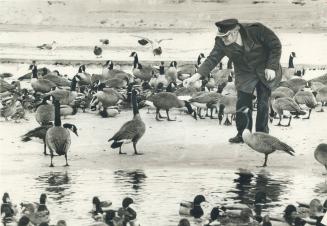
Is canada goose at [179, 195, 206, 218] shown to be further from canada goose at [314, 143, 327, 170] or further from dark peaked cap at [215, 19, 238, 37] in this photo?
dark peaked cap at [215, 19, 238, 37]

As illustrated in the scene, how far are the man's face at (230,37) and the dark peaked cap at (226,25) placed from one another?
0.05m

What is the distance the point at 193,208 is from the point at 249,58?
3709 mm

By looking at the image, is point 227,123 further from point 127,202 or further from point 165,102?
point 127,202

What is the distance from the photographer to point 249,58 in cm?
1089

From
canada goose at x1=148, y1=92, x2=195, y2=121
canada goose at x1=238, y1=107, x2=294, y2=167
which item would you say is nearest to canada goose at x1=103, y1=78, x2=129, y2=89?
canada goose at x1=148, y1=92, x2=195, y2=121

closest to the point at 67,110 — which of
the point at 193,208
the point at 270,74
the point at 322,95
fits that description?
the point at 270,74

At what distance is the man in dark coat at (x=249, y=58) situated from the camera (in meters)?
10.7

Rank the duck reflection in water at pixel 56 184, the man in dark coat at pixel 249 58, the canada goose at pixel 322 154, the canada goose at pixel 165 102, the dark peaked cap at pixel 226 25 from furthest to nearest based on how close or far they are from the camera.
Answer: the canada goose at pixel 165 102, the man in dark coat at pixel 249 58, the dark peaked cap at pixel 226 25, the canada goose at pixel 322 154, the duck reflection in water at pixel 56 184

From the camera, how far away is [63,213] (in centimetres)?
779

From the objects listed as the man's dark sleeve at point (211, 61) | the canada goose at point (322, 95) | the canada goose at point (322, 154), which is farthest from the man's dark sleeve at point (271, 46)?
the canada goose at point (322, 95)

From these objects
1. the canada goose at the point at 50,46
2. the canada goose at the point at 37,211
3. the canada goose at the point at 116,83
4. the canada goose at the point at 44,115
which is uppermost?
the canada goose at the point at 50,46

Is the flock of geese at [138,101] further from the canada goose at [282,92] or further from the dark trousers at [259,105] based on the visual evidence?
the dark trousers at [259,105]

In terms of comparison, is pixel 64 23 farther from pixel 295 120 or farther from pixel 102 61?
pixel 295 120

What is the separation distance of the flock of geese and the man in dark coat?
13.3 inches
